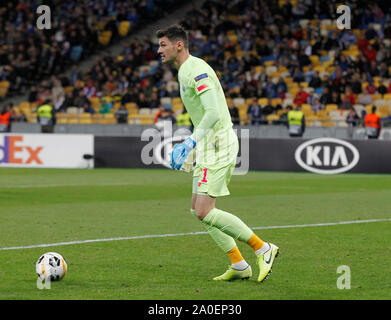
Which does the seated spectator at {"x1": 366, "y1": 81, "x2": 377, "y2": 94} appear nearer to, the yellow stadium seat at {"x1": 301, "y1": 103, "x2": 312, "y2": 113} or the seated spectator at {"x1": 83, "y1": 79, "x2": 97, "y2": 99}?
the yellow stadium seat at {"x1": 301, "y1": 103, "x2": 312, "y2": 113}

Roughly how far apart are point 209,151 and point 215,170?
180mm

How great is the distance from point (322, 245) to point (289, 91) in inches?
754

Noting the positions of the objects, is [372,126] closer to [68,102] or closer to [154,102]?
[154,102]

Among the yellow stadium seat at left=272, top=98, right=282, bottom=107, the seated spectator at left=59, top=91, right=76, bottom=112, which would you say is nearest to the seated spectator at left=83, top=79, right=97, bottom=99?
the seated spectator at left=59, top=91, right=76, bottom=112

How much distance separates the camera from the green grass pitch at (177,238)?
264 inches

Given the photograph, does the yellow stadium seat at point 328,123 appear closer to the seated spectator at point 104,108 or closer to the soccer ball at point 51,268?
the seated spectator at point 104,108

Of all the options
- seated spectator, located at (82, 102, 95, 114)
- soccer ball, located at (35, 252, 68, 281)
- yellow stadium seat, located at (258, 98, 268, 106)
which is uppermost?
yellow stadium seat, located at (258, 98, 268, 106)

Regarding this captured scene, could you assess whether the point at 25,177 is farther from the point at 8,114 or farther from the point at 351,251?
the point at 351,251

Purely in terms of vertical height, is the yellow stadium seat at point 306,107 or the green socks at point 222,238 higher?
the yellow stadium seat at point 306,107

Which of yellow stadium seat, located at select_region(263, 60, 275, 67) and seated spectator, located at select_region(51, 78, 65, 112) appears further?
seated spectator, located at select_region(51, 78, 65, 112)

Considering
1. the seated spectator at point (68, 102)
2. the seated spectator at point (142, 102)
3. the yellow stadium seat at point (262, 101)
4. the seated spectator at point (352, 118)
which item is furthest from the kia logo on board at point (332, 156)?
the seated spectator at point (68, 102)

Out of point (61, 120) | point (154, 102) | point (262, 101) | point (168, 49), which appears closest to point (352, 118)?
point (262, 101)

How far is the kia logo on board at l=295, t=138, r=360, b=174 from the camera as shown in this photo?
2188 centimetres
